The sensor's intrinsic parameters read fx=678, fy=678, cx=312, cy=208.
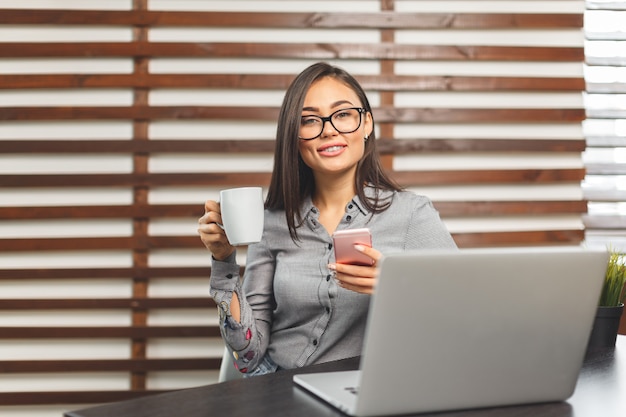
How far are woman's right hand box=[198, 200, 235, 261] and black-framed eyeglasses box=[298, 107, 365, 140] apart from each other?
15.9 inches

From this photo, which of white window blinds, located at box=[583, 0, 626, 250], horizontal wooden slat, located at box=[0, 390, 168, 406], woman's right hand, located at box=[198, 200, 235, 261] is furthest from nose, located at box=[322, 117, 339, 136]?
white window blinds, located at box=[583, 0, 626, 250]

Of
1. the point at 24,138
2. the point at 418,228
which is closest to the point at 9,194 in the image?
the point at 24,138

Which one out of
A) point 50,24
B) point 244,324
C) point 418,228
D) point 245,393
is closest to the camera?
point 245,393

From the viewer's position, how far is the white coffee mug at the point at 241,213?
1.40 meters

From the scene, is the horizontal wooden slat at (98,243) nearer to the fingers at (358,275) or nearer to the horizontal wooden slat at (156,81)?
the horizontal wooden slat at (156,81)

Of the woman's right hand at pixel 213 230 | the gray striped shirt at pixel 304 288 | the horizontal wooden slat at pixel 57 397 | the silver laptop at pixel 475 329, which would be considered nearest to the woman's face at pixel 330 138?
the gray striped shirt at pixel 304 288

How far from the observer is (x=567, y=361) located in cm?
105

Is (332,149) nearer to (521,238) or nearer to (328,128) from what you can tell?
(328,128)

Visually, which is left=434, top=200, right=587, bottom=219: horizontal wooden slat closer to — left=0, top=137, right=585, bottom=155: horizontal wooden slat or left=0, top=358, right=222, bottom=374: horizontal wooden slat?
left=0, top=137, right=585, bottom=155: horizontal wooden slat

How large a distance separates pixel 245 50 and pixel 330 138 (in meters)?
1.11

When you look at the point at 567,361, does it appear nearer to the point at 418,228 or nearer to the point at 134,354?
the point at 418,228

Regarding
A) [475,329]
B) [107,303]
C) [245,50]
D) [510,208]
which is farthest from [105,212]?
[475,329]

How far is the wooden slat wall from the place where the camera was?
2.78 metres

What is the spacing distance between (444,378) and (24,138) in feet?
7.81
